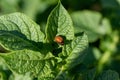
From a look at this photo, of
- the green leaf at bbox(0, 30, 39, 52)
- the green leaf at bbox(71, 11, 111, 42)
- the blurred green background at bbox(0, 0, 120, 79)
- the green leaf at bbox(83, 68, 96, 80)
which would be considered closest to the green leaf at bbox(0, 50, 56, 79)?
the green leaf at bbox(0, 30, 39, 52)

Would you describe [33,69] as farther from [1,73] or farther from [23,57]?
[1,73]

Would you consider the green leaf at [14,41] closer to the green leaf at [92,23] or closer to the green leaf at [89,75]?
the green leaf at [89,75]

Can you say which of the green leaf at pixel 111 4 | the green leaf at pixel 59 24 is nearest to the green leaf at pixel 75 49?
the green leaf at pixel 59 24

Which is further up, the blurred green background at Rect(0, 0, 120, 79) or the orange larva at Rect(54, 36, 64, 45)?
the blurred green background at Rect(0, 0, 120, 79)

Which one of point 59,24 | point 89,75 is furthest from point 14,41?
point 89,75

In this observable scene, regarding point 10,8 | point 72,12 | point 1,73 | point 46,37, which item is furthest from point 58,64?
point 10,8

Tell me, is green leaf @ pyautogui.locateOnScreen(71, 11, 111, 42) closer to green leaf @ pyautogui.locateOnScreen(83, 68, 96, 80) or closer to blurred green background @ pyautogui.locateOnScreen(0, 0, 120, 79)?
blurred green background @ pyautogui.locateOnScreen(0, 0, 120, 79)

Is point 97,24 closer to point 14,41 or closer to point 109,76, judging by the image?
point 109,76
